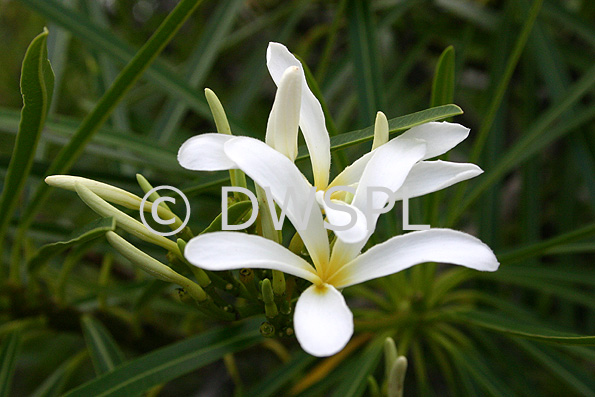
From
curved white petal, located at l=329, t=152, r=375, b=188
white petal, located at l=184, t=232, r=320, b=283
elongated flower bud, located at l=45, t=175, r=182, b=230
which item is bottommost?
white petal, located at l=184, t=232, r=320, b=283

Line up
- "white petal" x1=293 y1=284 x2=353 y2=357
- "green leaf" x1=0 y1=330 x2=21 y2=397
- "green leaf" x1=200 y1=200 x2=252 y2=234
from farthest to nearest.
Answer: "green leaf" x1=0 y1=330 x2=21 y2=397, "green leaf" x1=200 y1=200 x2=252 y2=234, "white petal" x1=293 y1=284 x2=353 y2=357

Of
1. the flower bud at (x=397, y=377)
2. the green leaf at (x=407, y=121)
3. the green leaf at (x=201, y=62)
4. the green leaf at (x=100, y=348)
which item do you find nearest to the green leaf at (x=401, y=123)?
the green leaf at (x=407, y=121)

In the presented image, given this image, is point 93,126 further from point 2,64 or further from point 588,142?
point 2,64

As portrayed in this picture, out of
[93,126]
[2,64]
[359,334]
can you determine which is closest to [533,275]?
[359,334]

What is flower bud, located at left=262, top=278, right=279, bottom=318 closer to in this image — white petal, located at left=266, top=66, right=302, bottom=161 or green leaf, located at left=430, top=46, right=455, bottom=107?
white petal, located at left=266, top=66, right=302, bottom=161

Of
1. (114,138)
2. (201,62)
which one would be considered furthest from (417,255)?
(201,62)

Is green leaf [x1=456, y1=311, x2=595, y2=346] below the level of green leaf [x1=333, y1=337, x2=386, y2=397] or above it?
above

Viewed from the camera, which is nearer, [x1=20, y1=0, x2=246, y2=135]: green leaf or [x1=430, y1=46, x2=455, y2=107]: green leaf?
[x1=430, y1=46, x2=455, y2=107]: green leaf

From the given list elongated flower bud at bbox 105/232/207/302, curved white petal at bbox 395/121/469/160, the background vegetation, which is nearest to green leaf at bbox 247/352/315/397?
the background vegetation
